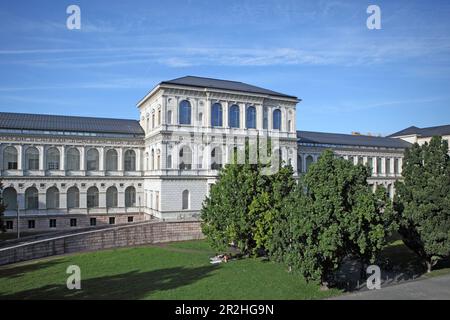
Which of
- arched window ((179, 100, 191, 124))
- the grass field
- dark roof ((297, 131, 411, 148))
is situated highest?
arched window ((179, 100, 191, 124))

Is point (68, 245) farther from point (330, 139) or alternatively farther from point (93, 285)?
point (330, 139)

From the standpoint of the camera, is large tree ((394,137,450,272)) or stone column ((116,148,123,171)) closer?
large tree ((394,137,450,272))

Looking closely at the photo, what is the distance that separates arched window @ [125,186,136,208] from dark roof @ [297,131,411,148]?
104 ft

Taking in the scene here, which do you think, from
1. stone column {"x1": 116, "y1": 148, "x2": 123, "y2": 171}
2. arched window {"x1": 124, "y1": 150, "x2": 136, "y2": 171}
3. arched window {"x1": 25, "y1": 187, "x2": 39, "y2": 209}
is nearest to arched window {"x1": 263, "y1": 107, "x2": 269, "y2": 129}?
arched window {"x1": 124, "y1": 150, "x2": 136, "y2": 171}

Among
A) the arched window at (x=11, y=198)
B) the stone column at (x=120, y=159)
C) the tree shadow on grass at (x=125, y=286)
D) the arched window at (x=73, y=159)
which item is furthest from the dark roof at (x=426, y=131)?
the arched window at (x=11, y=198)

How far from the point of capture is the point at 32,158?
4891 centimetres

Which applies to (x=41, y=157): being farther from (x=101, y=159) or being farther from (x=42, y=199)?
(x=101, y=159)

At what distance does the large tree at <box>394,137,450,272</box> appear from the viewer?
2741cm

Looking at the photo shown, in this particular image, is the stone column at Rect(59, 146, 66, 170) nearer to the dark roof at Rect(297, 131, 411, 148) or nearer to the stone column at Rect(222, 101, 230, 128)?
the stone column at Rect(222, 101, 230, 128)

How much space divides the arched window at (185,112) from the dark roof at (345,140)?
26745mm

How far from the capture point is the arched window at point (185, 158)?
4831cm

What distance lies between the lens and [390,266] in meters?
30.7

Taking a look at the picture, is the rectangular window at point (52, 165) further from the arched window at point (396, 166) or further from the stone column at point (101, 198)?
the arched window at point (396, 166)

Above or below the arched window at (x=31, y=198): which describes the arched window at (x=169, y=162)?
above
